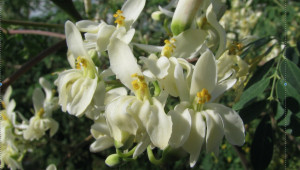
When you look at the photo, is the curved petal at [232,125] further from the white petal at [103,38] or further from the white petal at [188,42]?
the white petal at [103,38]

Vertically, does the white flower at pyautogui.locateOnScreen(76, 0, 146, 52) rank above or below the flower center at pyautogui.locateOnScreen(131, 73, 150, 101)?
above

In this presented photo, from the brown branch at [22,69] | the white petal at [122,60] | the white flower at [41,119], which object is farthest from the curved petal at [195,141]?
the white flower at [41,119]

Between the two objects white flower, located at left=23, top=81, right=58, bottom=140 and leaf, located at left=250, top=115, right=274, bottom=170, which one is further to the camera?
white flower, located at left=23, top=81, right=58, bottom=140

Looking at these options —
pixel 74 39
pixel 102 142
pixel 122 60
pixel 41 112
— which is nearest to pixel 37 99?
pixel 41 112

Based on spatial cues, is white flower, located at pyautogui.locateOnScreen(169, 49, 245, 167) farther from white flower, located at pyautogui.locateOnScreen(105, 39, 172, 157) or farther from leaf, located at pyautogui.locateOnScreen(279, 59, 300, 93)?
leaf, located at pyautogui.locateOnScreen(279, 59, 300, 93)

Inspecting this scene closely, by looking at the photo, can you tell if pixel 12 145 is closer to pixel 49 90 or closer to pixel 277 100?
pixel 49 90

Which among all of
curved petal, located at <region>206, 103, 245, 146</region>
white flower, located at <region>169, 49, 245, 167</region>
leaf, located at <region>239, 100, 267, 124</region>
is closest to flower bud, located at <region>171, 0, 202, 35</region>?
white flower, located at <region>169, 49, 245, 167</region>

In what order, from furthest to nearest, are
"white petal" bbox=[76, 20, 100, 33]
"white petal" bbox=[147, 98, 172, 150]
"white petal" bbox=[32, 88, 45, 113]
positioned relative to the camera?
"white petal" bbox=[32, 88, 45, 113]
"white petal" bbox=[76, 20, 100, 33]
"white petal" bbox=[147, 98, 172, 150]
